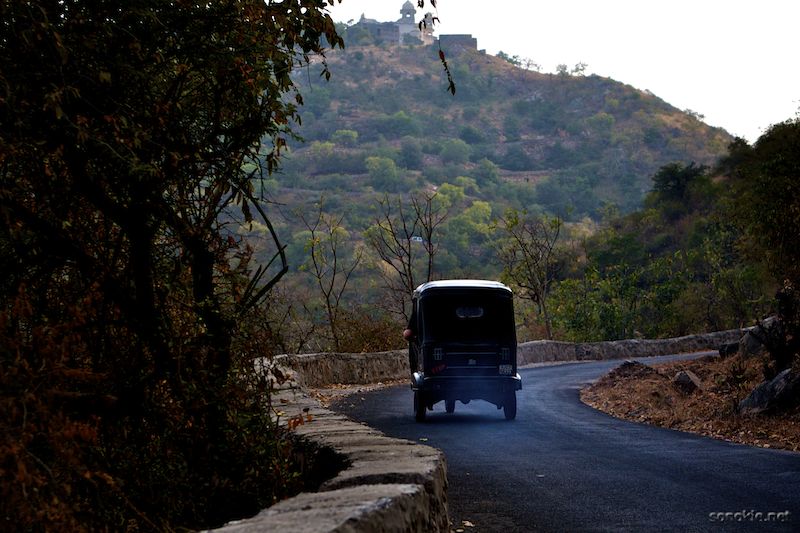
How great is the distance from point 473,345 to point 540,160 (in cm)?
16774

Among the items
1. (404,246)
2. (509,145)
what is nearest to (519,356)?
(404,246)

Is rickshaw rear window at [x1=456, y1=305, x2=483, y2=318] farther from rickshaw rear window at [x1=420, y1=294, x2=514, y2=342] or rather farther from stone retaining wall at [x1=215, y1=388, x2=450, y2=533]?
stone retaining wall at [x1=215, y1=388, x2=450, y2=533]

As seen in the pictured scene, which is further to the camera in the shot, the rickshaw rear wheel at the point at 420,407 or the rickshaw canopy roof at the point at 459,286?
the rickshaw canopy roof at the point at 459,286

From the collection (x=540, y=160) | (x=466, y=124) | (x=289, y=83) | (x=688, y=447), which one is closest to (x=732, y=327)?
(x=688, y=447)

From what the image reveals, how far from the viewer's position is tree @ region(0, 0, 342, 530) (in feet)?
20.6

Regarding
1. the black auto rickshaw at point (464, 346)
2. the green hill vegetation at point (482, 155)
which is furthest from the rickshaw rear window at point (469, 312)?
the green hill vegetation at point (482, 155)

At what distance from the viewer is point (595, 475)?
10867 mm

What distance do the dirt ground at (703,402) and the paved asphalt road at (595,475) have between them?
0.86m

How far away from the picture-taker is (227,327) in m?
7.45

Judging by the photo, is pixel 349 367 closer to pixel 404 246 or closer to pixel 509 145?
pixel 404 246

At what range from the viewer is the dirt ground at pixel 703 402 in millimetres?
15367

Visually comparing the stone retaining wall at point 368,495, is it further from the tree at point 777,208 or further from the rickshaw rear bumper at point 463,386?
the tree at point 777,208

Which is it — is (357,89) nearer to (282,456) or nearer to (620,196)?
(620,196)

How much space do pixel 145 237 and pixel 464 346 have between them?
1132 centimetres
